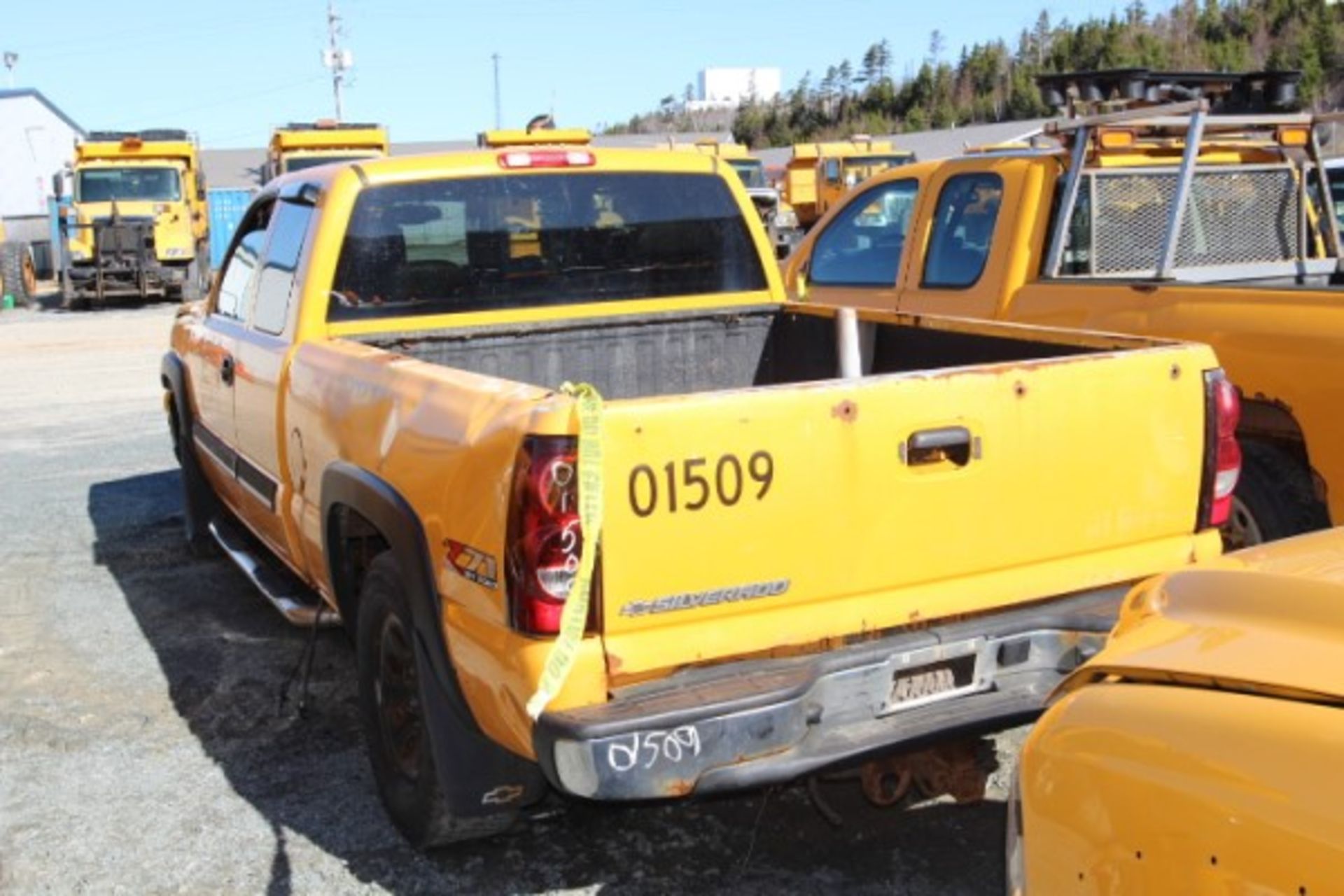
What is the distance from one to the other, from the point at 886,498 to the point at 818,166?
92.3ft

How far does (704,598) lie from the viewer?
3189 millimetres

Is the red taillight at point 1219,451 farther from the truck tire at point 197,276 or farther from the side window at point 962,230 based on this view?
the truck tire at point 197,276

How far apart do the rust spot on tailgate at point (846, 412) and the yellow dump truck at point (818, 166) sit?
27.0 meters

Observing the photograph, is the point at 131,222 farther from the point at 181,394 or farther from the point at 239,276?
the point at 239,276

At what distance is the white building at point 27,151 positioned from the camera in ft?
164

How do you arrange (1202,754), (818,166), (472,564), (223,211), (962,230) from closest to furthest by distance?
(1202,754) → (472,564) → (962,230) → (818,166) → (223,211)

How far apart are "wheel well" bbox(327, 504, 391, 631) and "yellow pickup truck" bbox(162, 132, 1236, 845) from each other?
1cm

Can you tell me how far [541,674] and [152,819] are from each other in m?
1.87

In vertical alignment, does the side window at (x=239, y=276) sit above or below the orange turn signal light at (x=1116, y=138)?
below

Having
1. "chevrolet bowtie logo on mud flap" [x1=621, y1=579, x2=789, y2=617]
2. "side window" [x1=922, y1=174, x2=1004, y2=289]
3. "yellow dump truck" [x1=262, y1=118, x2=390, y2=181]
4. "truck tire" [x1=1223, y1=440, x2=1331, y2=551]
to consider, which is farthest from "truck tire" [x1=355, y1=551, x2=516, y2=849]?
"yellow dump truck" [x1=262, y1=118, x2=390, y2=181]

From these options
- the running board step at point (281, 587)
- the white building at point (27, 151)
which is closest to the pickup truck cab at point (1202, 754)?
the running board step at point (281, 587)

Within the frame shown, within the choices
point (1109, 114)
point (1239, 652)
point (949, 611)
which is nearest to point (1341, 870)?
point (1239, 652)

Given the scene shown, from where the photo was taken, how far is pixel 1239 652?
205 centimetres

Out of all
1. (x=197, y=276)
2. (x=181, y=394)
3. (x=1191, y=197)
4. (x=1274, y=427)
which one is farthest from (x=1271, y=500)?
(x=197, y=276)
